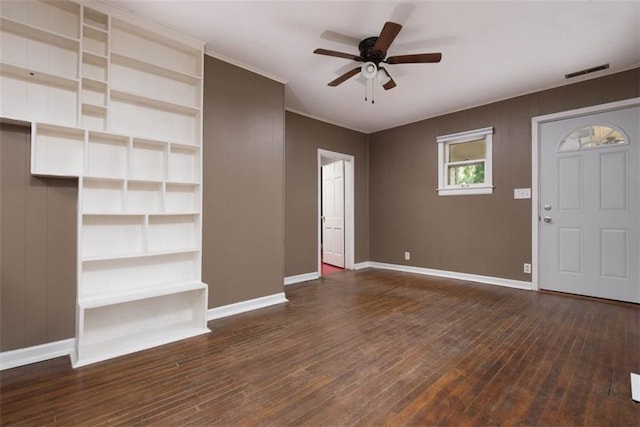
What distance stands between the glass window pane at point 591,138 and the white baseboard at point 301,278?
3879 mm

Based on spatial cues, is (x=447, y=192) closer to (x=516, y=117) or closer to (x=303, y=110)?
(x=516, y=117)

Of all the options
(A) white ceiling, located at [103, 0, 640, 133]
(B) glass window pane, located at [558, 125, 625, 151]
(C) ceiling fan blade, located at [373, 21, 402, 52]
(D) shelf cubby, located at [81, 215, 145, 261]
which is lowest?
(D) shelf cubby, located at [81, 215, 145, 261]

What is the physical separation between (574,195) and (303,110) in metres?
3.91

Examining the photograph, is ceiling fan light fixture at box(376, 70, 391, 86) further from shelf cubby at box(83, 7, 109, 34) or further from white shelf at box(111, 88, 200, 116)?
shelf cubby at box(83, 7, 109, 34)

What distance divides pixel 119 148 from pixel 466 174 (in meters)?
4.65

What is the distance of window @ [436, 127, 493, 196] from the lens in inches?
174

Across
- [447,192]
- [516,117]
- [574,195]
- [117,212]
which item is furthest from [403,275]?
[117,212]

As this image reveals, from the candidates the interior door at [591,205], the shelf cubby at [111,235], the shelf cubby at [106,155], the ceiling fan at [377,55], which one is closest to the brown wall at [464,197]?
the interior door at [591,205]

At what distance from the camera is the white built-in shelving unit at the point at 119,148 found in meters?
2.13

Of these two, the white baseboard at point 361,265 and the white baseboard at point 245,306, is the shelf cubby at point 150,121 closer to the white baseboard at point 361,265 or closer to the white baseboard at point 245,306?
the white baseboard at point 245,306

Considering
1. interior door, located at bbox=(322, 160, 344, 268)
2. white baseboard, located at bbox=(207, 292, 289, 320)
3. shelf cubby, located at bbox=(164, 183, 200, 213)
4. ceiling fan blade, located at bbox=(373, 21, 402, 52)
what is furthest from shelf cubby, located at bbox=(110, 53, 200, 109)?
A: interior door, located at bbox=(322, 160, 344, 268)

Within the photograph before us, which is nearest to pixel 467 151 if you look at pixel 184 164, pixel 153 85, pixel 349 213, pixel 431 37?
pixel 349 213

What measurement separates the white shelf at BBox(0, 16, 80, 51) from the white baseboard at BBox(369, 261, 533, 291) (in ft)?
17.0

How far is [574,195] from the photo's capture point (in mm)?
3682
